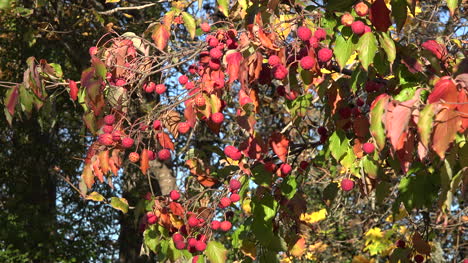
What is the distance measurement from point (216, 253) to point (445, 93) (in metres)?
1.70

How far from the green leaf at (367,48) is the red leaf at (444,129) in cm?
67

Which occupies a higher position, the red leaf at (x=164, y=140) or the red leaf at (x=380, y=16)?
the red leaf at (x=380, y=16)

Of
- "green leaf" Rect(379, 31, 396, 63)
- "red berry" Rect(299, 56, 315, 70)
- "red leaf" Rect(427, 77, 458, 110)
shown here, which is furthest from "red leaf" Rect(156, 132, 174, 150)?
"red leaf" Rect(427, 77, 458, 110)

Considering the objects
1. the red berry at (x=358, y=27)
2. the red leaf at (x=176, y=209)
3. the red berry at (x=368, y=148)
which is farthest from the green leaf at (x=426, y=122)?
the red leaf at (x=176, y=209)

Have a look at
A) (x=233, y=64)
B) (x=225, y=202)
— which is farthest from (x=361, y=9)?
(x=225, y=202)

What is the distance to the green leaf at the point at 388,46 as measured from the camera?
105 inches

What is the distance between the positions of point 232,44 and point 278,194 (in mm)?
947

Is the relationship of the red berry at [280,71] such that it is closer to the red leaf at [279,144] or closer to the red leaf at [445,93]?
the red leaf at [279,144]

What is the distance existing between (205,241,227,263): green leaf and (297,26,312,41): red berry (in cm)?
113

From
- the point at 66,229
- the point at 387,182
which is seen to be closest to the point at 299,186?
the point at 387,182

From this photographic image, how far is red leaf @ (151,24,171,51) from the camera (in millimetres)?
3422

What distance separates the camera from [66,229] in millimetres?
10336

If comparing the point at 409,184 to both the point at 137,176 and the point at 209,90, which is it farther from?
the point at 137,176

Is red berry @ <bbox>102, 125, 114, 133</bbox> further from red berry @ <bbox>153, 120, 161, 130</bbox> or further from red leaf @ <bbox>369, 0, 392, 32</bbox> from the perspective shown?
red leaf @ <bbox>369, 0, 392, 32</bbox>
